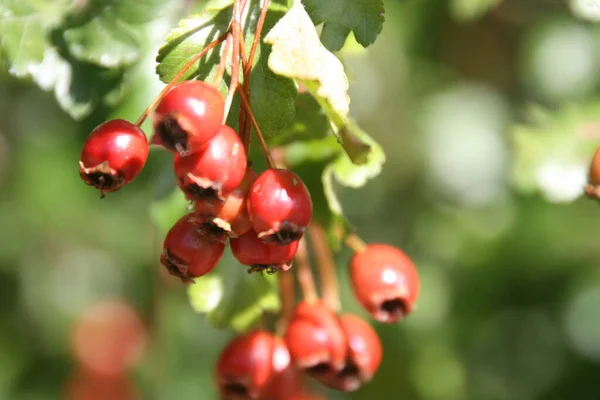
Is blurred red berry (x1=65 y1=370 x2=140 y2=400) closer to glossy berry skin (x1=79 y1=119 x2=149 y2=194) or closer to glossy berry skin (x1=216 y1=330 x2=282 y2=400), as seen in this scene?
glossy berry skin (x1=216 y1=330 x2=282 y2=400)

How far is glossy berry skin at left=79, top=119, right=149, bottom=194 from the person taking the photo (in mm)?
1315

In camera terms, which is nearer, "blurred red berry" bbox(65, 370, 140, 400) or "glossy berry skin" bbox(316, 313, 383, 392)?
"glossy berry skin" bbox(316, 313, 383, 392)

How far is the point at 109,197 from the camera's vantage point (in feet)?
15.0

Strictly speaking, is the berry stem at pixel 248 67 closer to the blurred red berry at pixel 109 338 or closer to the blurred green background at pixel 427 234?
the blurred green background at pixel 427 234

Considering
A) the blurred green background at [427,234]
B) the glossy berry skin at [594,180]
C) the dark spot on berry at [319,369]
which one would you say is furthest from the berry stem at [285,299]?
the blurred green background at [427,234]

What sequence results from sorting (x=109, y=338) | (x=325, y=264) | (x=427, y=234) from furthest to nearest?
(x=109, y=338) < (x=427, y=234) < (x=325, y=264)

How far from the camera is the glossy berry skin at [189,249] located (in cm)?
140

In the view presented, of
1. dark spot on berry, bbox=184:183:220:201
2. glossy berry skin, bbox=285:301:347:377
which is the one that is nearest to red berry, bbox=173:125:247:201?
dark spot on berry, bbox=184:183:220:201

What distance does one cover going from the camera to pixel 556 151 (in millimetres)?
2641

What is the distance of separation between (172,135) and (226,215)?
17cm

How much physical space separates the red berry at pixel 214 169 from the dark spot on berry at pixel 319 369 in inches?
22.7

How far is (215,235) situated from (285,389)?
71cm

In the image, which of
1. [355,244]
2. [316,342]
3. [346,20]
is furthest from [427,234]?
[346,20]

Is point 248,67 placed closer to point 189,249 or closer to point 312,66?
point 312,66
